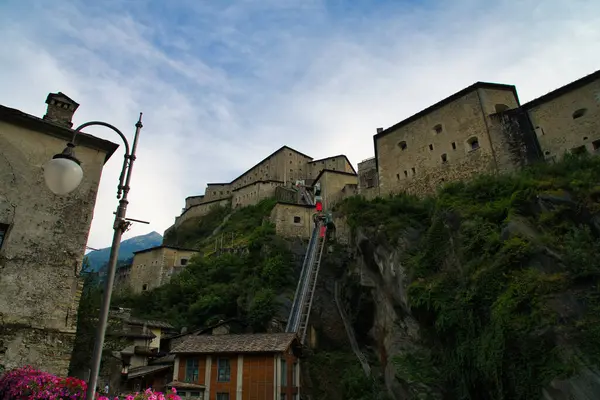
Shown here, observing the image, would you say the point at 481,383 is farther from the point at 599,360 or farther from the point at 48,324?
the point at 48,324

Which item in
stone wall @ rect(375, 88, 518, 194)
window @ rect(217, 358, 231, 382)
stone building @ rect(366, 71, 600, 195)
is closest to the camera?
window @ rect(217, 358, 231, 382)

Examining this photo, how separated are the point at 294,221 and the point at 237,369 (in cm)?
2461

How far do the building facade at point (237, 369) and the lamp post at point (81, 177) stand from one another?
17587 mm

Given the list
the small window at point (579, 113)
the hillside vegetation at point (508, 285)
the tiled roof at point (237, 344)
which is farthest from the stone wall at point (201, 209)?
the small window at point (579, 113)

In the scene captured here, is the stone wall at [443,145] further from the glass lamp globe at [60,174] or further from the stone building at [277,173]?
the stone building at [277,173]

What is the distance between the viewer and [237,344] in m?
23.6

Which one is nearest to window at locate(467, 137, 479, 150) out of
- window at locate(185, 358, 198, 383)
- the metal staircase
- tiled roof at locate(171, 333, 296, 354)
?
the metal staircase

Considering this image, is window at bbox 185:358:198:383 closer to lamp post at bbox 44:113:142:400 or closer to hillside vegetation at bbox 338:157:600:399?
hillside vegetation at bbox 338:157:600:399

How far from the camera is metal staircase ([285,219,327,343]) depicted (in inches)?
1128

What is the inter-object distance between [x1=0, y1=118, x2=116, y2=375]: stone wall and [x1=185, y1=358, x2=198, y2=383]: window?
1304 cm

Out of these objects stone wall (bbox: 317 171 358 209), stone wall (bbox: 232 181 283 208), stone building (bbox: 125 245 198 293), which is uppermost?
stone wall (bbox: 232 181 283 208)

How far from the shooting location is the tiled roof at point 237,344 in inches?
896

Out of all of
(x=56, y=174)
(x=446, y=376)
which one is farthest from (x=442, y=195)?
(x=56, y=174)

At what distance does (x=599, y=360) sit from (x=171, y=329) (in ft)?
97.2
